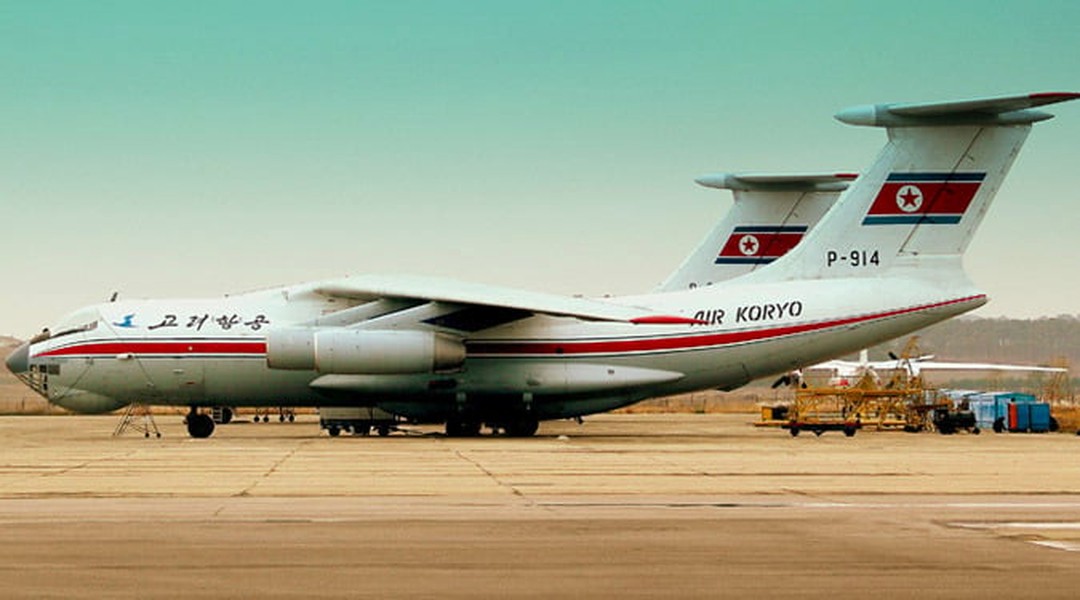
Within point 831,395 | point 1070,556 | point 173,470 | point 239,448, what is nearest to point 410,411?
point 239,448

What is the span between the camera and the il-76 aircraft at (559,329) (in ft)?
102

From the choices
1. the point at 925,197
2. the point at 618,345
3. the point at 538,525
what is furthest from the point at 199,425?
the point at 538,525

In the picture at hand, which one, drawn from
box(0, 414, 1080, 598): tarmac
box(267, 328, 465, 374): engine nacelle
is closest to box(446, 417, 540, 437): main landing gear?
box(267, 328, 465, 374): engine nacelle

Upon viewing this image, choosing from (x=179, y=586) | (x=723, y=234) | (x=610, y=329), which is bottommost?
(x=179, y=586)

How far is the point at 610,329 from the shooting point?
107 feet

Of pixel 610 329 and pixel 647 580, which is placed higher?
pixel 610 329

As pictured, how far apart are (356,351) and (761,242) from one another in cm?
1485

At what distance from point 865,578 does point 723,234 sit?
32.2m

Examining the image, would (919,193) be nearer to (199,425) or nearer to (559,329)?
(559,329)

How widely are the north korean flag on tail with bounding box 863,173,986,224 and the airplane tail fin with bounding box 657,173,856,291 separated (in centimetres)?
893

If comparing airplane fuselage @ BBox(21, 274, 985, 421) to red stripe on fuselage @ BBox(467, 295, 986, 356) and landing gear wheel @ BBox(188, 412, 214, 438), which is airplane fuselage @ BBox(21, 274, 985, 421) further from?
landing gear wheel @ BBox(188, 412, 214, 438)

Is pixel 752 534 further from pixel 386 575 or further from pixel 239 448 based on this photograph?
pixel 239 448

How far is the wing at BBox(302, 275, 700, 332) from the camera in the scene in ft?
97.1

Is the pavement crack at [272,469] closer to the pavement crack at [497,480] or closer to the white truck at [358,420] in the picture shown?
the pavement crack at [497,480]
